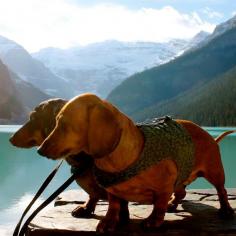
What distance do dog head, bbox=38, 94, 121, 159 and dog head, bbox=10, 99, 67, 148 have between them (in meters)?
0.58

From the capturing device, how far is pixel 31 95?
580 feet

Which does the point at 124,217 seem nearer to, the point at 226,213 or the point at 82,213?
the point at 82,213

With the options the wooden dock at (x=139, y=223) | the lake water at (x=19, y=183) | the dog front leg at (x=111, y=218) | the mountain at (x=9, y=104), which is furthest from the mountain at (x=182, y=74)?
the dog front leg at (x=111, y=218)

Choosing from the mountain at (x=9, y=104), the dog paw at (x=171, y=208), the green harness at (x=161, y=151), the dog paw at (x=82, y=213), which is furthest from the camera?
the mountain at (x=9, y=104)

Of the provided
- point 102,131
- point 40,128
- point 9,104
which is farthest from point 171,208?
point 9,104

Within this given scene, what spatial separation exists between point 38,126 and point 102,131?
72cm

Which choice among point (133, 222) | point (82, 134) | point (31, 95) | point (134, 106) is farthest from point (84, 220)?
→ point (31, 95)

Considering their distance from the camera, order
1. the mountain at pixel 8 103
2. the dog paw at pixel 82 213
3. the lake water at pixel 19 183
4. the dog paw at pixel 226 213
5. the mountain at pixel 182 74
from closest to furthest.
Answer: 1. the dog paw at pixel 226 213
2. the dog paw at pixel 82 213
3. the lake water at pixel 19 183
4. the mountain at pixel 8 103
5. the mountain at pixel 182 74

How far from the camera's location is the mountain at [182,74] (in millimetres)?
162125

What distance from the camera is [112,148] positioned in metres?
2.29

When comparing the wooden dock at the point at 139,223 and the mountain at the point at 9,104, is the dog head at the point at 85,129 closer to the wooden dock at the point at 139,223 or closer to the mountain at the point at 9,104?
the wooden dock at the point at 139,223

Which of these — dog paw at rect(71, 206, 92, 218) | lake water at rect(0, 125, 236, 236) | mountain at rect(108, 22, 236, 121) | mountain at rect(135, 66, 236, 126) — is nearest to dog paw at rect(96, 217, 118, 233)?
dog paw at rect(71, 206, 92, 218)

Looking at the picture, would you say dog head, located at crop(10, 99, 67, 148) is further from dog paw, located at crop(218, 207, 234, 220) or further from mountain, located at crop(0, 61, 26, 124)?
mountain, located at crop(0, 61, 26, 124)

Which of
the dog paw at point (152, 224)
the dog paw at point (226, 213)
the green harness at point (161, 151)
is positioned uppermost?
the green harness at point (161, 151)
